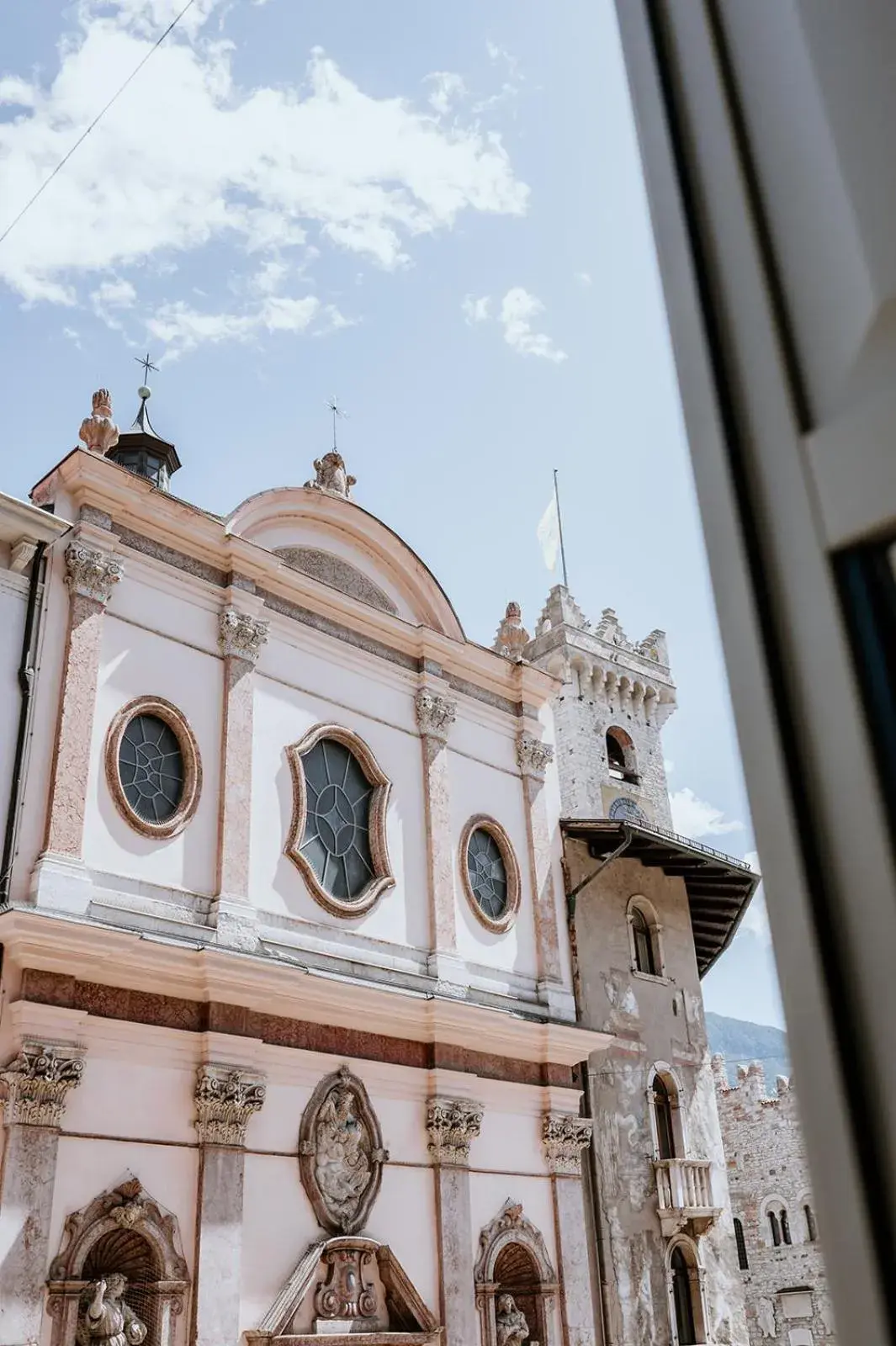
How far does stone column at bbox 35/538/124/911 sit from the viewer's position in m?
11.5

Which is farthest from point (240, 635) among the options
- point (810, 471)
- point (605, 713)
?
point (605, 713)

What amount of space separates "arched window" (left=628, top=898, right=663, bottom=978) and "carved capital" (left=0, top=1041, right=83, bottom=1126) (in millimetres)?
9330

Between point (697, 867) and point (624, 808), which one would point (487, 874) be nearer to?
point (697, 867)

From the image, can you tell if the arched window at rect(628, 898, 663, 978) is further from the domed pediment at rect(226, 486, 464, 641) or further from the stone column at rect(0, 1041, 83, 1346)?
the stone column at rect(0, 1041, 83, 1346)

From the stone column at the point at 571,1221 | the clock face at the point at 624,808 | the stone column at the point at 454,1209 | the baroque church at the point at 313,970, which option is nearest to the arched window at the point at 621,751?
the clock face at the point at 624,808

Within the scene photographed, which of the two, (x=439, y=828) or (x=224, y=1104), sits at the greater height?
(x=439, y=828)

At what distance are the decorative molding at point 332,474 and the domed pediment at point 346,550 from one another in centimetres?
62

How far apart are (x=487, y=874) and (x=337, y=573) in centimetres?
455

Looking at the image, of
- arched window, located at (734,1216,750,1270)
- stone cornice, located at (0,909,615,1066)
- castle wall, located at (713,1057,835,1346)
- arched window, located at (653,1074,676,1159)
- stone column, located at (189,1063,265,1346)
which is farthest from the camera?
arched window, located at (734,1216,750,1270)

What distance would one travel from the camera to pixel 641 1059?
667 inches

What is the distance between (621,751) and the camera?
3120cm

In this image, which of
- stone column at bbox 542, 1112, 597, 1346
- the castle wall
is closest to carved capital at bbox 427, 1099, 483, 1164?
stone column at bbox 542, 1112, 597, 1346

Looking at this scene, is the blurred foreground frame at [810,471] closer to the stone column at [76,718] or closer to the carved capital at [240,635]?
A: the stone column at [76,718]

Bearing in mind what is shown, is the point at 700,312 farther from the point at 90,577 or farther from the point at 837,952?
the point at 90,577
